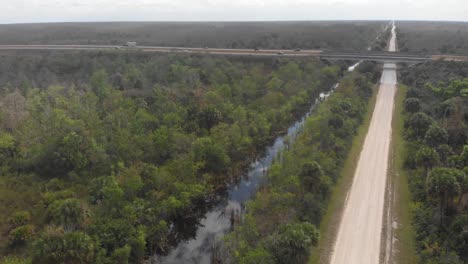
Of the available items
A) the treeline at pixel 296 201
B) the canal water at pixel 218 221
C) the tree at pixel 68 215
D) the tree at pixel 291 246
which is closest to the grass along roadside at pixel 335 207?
the treeline at pixel 296 201

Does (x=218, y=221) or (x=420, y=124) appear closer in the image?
(x=218, y=221)

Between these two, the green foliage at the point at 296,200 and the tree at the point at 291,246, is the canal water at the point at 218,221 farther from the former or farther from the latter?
the tree at the point at 291,246

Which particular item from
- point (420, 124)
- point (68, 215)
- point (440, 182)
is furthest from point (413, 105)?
Answer: point (68, 215)

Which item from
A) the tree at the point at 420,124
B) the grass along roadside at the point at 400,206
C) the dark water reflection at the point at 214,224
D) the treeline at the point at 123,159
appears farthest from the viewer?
the tree at the point at 420,124

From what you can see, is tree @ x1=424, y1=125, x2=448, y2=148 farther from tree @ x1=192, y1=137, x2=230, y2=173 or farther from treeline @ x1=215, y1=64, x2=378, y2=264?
tree @ x1=192, y1=137, x2=230, y2=173

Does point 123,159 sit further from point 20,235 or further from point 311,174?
point 311,174
